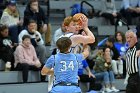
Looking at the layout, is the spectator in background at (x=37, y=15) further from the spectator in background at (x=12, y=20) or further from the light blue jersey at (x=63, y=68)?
the light blue jersey at (x=63, y=68)

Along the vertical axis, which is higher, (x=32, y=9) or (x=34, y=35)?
(x=32, y=9)

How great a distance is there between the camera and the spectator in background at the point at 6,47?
29.8 ft

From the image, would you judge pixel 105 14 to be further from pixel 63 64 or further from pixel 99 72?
pixel 63 64

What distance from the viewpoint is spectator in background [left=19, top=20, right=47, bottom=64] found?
9609mm

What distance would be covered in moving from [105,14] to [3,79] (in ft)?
14.3

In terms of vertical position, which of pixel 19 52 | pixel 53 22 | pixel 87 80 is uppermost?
pixel 53 22

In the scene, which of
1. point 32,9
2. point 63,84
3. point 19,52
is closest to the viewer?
point 63,84

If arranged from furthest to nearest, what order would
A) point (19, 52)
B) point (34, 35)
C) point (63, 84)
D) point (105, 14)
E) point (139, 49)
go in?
point (105, 14), point (34, 35), point (19, 52), point (139, 49), point (63, 84)

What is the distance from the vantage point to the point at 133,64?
768 cm

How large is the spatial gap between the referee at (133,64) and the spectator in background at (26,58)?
227 cm

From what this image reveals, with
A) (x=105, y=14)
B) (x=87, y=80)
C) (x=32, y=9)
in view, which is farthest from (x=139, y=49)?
(x=105, y=14)

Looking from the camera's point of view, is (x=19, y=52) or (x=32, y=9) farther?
(x=32, y=9)

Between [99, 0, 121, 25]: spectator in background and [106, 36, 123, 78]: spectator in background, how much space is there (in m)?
1.88

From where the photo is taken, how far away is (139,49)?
7500 mm
